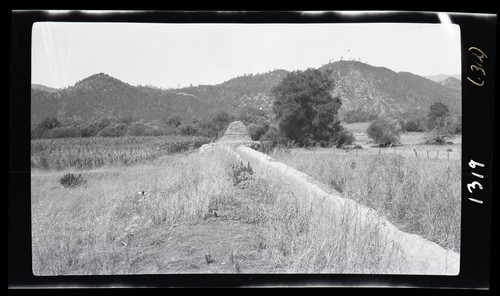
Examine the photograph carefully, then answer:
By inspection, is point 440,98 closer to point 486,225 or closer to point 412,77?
point 412,77

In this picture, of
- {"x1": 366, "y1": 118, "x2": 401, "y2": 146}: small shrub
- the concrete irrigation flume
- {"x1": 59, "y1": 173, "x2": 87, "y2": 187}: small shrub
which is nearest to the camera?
the concrete irrigation flume

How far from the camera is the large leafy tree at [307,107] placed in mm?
4031

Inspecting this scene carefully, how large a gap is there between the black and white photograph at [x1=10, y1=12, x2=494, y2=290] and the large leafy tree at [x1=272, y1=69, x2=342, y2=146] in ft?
0.05

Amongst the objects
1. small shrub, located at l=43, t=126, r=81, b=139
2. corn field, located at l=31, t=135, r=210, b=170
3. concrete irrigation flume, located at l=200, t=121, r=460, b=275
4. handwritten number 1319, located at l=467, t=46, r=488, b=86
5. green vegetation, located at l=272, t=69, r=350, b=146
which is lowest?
concrete irrigation flume, located at l=200, t=121, r=460, b=275

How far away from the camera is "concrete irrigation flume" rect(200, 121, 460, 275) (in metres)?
3.78

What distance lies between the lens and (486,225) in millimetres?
3973

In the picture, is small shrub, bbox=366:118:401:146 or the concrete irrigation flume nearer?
the concrete irrigation flume

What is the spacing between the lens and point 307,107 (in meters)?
4.18

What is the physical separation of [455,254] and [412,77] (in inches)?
74.4

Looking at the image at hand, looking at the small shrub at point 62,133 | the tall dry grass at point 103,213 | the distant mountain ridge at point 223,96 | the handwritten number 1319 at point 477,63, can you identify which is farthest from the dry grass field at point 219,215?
the handwritten number 1319 at point 477,63

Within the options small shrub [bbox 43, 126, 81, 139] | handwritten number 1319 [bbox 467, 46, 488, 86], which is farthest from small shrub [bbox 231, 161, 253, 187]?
handwritten number 1319 [bbox 467, 46, 488, 86]

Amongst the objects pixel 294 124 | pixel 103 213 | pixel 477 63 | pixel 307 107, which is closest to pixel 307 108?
pixel 307 107

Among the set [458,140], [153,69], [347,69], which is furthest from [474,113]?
[153,69]

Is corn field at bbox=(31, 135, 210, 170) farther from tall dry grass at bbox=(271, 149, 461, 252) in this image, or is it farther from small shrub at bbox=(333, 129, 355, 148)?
small shrub at bbox=(333, 129, 355, 148)
